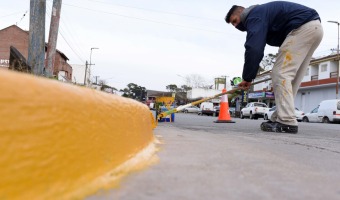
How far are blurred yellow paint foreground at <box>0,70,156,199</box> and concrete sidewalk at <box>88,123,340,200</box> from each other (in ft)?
0.39

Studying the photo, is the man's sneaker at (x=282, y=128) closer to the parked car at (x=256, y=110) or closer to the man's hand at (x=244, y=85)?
the man's hand at (x=244, y=85)

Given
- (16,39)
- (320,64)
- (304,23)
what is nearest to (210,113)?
(320,64)

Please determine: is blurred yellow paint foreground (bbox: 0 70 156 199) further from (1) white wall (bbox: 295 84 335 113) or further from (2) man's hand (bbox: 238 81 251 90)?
(1) white wall (bbox: 295 84 335 113)

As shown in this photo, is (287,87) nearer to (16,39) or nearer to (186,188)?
(186,188)

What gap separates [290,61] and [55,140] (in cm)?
405

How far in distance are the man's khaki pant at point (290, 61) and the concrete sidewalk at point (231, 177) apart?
2088 mm

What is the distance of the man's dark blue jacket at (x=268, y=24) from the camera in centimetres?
446

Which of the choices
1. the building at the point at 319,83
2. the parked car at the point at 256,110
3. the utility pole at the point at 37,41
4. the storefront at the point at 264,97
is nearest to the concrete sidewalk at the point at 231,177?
the utility pole at the point at 37,41

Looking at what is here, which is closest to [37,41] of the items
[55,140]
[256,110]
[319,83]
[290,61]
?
[290,61]

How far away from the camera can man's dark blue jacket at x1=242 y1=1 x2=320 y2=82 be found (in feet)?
14.6

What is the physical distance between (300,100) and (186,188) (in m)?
44.7

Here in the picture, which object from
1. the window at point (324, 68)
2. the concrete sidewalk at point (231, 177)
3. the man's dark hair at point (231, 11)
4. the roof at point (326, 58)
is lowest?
the concrete sidewalk at point (231, 177)

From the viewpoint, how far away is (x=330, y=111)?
24.1 metres

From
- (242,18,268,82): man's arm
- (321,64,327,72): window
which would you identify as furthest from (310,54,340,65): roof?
(242,18,268,82): man's arm
